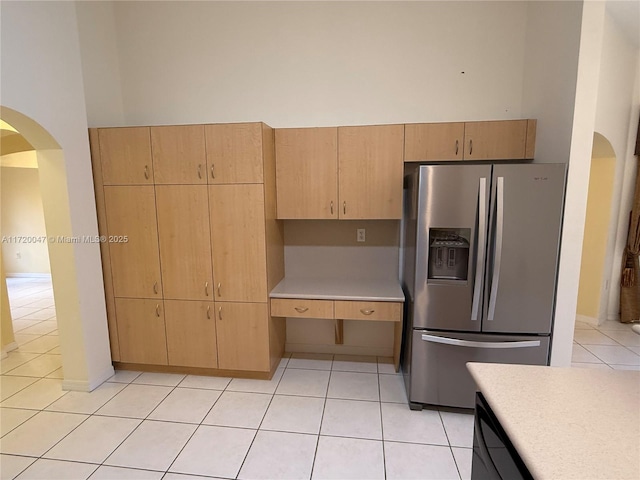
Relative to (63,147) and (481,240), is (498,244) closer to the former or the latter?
(481,240)

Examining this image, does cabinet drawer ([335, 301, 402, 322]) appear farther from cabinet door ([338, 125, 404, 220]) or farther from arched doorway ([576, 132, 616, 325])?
arched doorway ([576, 132, 616, 325])

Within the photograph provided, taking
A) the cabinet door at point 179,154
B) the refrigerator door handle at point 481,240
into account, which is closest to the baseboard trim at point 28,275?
the cabinet door at point 179,154

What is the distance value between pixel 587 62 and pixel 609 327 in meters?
3.34

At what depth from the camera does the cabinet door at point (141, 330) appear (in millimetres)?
2750

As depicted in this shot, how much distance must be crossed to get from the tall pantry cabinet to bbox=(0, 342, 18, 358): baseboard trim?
142cm

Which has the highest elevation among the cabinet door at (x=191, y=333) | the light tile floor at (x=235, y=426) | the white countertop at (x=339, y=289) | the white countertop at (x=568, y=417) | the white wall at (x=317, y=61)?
the white wall at (x=317, y=61)

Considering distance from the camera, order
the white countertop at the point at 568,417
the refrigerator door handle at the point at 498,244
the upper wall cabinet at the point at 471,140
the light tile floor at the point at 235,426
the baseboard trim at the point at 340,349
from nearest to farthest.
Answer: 1. the white countertop at the point at 568,417
2. the light tile floor at the point at 235,426
3. the refrigerator door handle at the point at 498,244
4. the upper wall cabinet at the point at 471,140
5. the baseboard trim at the point at 340,349

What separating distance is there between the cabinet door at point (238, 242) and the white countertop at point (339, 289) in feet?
0.72

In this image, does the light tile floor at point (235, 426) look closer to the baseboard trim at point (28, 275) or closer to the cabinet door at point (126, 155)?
the cabinet door at point (126, 155)

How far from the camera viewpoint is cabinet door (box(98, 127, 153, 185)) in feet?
8.33

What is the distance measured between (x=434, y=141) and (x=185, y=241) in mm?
2190

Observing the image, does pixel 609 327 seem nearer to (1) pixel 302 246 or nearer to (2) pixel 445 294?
(2) pixel 445 294

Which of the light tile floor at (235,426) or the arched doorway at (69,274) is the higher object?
the arched doorway at (69,274)

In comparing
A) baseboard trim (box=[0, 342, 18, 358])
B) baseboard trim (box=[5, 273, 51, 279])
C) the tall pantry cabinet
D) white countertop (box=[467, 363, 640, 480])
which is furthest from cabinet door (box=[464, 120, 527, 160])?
baseboard trim (box=[5, 273, 51, 279])
